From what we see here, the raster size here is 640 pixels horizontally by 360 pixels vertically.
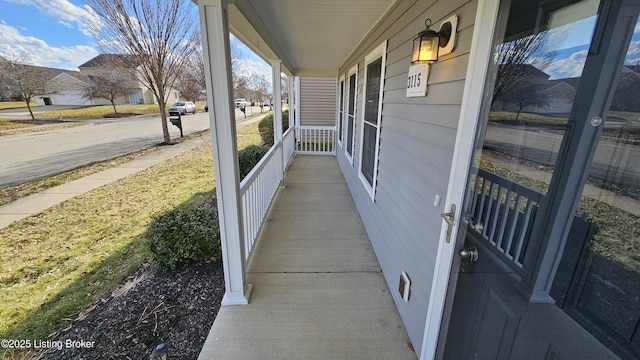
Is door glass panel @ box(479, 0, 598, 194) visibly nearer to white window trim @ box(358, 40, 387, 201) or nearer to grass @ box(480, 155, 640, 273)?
grass @ box(480, 155, 640, 273)

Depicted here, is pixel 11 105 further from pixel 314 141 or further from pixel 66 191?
pixel 314 141

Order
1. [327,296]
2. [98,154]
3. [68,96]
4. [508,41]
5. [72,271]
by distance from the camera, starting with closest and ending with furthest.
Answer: [508,41], [327,296], [72,271], [98,154], [68,96]

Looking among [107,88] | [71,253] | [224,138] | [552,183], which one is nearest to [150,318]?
[224,138]

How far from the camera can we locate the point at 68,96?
3047 cm

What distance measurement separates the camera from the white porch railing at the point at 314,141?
841 centimetres

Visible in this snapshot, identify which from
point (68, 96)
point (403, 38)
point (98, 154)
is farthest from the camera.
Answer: point (68, 96)

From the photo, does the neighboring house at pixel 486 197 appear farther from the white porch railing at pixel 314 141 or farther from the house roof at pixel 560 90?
the white porch railing at pixel 314 141

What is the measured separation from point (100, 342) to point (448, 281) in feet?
7.67

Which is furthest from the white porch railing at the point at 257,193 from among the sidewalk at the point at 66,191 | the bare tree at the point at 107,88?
the bare tree at the point at 107,88

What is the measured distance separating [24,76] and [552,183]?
2236cm

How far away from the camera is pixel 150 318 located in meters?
2.06

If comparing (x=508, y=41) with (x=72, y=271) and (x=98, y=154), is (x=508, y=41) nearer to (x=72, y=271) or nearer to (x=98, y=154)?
(x=72, y=271)

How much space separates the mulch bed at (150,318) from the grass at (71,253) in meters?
0.23

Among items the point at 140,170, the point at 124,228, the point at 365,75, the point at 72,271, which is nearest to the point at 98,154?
the point at 140,170
